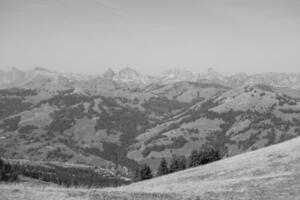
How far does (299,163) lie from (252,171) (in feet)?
23.3

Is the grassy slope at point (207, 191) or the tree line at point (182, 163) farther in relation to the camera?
the tree line at point (182, 163)

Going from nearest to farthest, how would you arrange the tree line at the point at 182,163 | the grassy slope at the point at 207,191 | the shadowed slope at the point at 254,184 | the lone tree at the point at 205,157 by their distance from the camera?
the grassy slope at the point at 207,191 → the shadowed slope at the point at 254,184 → the tree line at the point at 182,163 → the lone tree at the point at 205,157

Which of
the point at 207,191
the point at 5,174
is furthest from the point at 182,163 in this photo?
the point at 207,191

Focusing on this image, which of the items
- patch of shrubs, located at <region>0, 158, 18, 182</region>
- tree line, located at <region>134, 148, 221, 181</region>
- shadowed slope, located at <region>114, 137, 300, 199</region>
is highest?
shadowed slope, located at <region>114, 137, 300, 199</region>

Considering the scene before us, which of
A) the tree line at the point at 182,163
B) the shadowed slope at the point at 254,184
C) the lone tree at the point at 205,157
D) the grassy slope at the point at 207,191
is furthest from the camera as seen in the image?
the lone tree at the point at 205,157

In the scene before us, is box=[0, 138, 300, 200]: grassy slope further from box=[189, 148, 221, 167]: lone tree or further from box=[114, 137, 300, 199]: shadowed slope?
box=[189, 148, 221, 167]: lone tree

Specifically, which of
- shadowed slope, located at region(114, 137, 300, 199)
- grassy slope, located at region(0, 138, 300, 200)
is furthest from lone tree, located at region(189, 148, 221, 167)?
grassy slope, located at region(0, 138, 300, 200)

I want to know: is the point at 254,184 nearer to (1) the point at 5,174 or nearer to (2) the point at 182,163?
(2) the point at 182,163

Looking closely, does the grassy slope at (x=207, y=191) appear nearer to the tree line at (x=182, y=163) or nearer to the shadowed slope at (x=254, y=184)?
the shadowed slope at (x=254, y=184)

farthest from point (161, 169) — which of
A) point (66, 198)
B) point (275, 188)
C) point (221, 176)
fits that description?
point (66, 198)

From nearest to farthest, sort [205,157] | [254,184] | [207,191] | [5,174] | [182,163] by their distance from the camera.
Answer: [207,191], [254,184], [205,157], [182,163], [5,174]

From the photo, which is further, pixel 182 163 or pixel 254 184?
pixel 182 163

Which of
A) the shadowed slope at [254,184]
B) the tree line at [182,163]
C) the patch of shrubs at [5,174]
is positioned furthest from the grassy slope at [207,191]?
the patch of shrubs at [5,174]

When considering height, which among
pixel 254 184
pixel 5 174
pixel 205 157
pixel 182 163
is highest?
pixel 254 184
